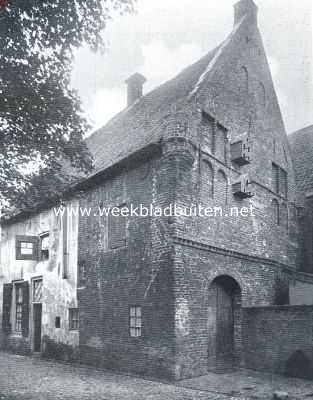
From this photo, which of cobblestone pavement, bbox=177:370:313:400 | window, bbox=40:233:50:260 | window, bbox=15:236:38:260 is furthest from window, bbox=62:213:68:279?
cobblestone pavement, bbox=177:370:313:400

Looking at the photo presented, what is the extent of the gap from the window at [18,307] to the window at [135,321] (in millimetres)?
8817

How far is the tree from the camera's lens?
1010 cm

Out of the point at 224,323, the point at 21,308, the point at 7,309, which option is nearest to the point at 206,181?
the point at 224,323

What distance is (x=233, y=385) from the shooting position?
11586 millimetres

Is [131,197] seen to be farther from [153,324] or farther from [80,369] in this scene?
[80,369]

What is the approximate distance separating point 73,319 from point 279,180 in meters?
9.53

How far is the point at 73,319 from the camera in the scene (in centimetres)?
1652

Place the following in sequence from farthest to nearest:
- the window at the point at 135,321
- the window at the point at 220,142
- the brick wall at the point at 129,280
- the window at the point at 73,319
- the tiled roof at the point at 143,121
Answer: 1. the window at the point at 73,319
2. the tiled roof at the point at 143,121
3. the window at the point at 220,142
4. the window at the point at 135,321
5. the brick wall at the point at 129,280

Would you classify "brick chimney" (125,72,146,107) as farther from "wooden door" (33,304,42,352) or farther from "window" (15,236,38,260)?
"wooden door" (33,304,42,352)

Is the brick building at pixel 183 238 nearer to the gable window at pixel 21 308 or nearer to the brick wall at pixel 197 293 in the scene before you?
the brick wall at pixel 197 293

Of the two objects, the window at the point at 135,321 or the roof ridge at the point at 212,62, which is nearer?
the window at the point at 135,321

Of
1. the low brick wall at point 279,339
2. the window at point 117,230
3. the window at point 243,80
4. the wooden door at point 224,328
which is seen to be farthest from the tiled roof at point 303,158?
the window at point 117,230

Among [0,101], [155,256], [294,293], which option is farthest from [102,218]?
[294,293]

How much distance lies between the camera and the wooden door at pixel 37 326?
19031 millimetres
